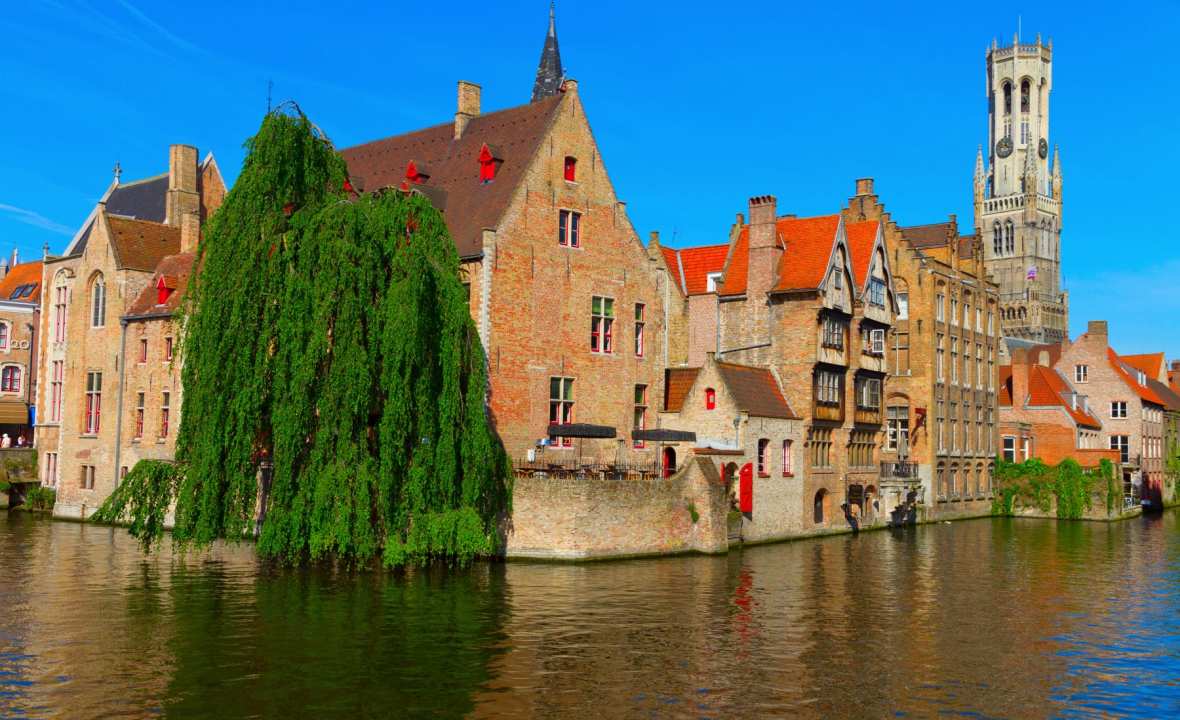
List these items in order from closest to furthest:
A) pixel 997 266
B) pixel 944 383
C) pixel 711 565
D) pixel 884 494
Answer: pixel 711 565 → pixel 884 494 → pixel 944 383 → pixel 997 266

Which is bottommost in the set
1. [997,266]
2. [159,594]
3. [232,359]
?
[159,594]

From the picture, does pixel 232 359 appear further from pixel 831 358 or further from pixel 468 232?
pixel 831 358

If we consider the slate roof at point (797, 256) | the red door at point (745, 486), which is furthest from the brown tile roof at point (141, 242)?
the red door at point (745, 486)

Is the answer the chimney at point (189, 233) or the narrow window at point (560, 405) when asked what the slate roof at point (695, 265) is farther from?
the chimney at point (189, 233)

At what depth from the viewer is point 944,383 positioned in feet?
207

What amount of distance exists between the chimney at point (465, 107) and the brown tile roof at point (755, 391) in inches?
565

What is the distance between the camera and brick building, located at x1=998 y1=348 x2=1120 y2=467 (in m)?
70.4

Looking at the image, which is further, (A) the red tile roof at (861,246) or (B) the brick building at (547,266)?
(A) the red tile roof at (861,246)

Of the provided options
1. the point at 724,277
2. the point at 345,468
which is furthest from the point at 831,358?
the point at 345,468

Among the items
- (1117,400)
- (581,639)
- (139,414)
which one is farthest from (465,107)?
(1117,400)

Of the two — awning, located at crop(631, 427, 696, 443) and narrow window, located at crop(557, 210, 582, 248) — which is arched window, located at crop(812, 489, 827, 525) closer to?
awning, located at crop(631, 427, 696, 443)

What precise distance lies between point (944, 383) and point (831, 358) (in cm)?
1763

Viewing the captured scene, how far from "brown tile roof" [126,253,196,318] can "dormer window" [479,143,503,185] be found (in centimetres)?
1334

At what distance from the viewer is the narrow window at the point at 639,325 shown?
45.6 meters
